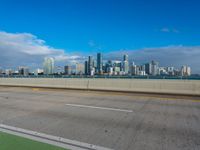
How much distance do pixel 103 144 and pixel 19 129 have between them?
2.93 m

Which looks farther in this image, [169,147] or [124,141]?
[124,141]

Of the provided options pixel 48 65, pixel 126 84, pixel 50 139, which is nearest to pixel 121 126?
pixel 50 139

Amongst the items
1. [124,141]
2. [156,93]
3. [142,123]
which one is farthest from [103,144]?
[156,93]

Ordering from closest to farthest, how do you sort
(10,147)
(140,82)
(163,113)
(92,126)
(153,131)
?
(10,147) → (153,131) → (92,126) → (163,113) → (140,82)

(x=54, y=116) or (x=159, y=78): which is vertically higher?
(x=159, y=78)

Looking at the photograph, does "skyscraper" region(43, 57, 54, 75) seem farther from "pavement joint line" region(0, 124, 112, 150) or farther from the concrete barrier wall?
"pavement joint line" region(0, 124, 112, 150)

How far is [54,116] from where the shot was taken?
7008 mm

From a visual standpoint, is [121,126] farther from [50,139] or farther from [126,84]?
[126,84]

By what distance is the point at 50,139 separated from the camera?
15.2 ft

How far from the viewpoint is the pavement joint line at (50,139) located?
13.8ft

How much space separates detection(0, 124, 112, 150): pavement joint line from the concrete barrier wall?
436 inches

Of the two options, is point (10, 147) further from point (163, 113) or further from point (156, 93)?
point (156, 93)

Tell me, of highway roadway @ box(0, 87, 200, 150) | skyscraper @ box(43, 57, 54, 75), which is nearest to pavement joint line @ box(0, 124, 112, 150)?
highway roadway @ box(0, 87, 200, 150)

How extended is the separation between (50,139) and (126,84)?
11.6 m
